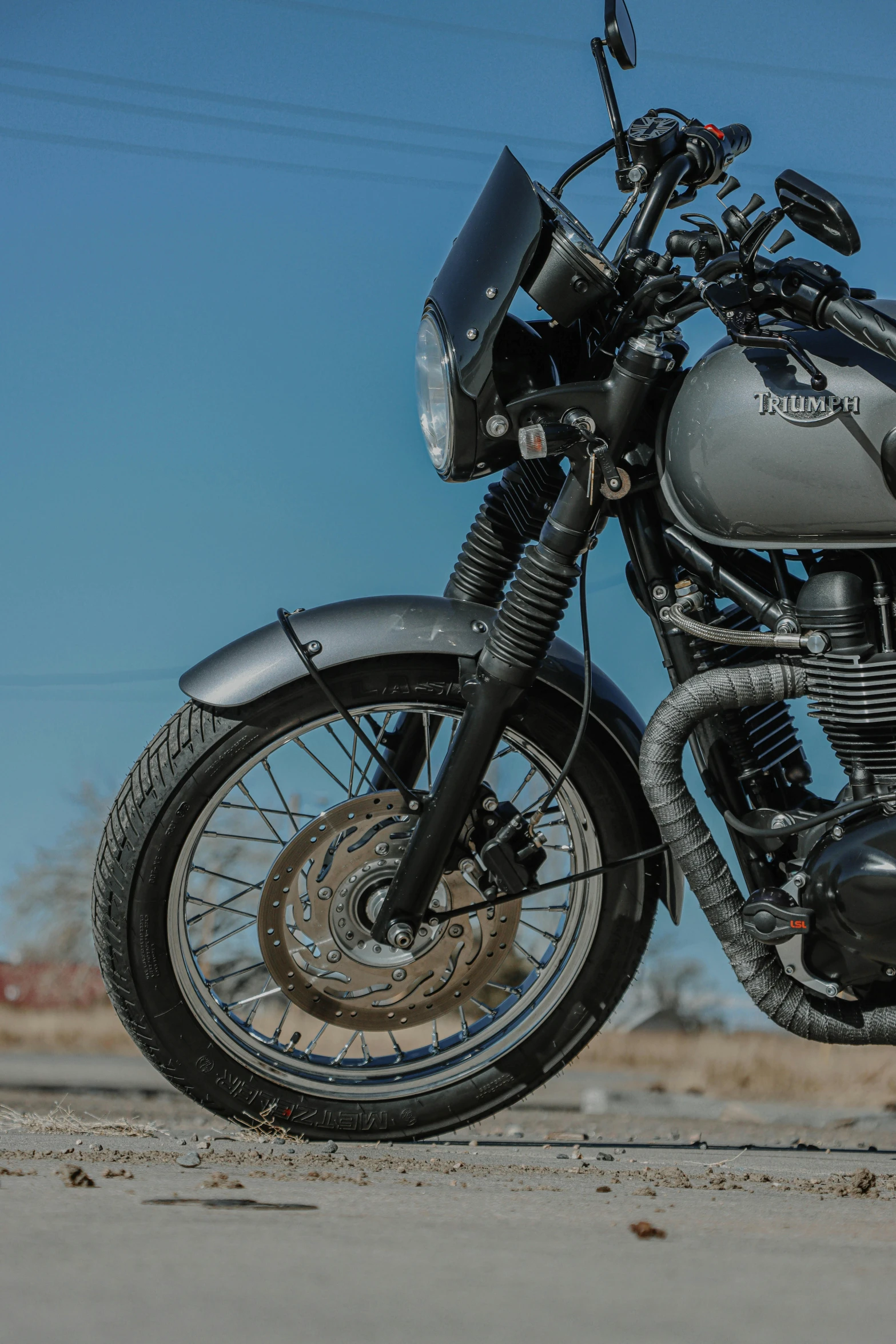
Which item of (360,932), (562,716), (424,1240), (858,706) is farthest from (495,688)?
(424,1240)

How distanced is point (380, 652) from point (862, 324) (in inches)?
46.0

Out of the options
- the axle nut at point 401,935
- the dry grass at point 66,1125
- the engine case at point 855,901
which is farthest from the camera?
the dry grass at point 66,1125

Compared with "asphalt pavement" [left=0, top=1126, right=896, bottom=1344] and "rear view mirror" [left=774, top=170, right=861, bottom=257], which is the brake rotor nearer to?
"asphalt pavement" [left=0, top=1126, right=896, bottom=1344]

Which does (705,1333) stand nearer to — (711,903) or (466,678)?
(711,903)

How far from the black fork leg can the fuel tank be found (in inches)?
10.2

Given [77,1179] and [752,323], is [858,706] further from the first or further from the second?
[77,1179]

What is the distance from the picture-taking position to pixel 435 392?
2795 mm

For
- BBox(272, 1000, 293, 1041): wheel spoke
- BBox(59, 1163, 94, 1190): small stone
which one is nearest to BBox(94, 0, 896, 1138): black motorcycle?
BBox(272, 1000, 293, 1041): wheel spoke

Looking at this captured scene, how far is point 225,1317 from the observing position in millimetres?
1390

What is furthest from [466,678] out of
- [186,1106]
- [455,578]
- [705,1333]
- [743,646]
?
[186,1106]

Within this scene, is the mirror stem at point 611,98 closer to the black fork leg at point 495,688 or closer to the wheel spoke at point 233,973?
the black fork leg at point 495,688

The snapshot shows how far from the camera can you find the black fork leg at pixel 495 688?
271 cm

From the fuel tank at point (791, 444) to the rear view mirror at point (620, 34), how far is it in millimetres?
702

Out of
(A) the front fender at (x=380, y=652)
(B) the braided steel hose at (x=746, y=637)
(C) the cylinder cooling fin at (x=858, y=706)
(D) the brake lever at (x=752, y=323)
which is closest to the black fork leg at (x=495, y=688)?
(A) the front fender at (x=380, y=652)
